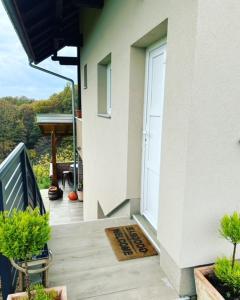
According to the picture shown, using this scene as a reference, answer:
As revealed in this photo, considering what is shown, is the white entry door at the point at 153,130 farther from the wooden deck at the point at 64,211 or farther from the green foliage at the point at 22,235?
the wooden deck at the point at 64,211

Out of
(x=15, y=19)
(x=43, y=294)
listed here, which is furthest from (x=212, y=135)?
(x=15, y=19)

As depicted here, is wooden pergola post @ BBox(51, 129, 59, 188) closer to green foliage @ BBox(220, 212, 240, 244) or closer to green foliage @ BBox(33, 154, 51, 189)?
green foliage @ BBox(33, 154, 51, 189)

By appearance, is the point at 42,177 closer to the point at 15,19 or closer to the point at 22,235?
the point at 15,19

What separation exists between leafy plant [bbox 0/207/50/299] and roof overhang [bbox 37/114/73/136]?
8110mm

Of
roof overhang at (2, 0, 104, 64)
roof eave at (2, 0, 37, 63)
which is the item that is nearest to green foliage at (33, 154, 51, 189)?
roof overhang at (2, 0, 104, 64)

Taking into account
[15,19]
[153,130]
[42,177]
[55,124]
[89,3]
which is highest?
[89,3]

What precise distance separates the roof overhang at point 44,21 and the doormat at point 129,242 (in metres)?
3.07

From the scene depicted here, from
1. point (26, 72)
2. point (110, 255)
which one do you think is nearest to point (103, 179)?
point (110, 255)

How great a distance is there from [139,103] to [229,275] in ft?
Result: 6.48

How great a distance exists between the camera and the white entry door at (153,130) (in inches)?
99.0

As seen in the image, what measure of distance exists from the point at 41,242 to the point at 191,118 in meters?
1.20

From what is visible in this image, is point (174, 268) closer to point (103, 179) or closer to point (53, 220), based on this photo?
point (103, 179)

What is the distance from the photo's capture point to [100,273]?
6.81 ft

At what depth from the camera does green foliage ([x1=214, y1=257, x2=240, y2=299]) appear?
152 cm
